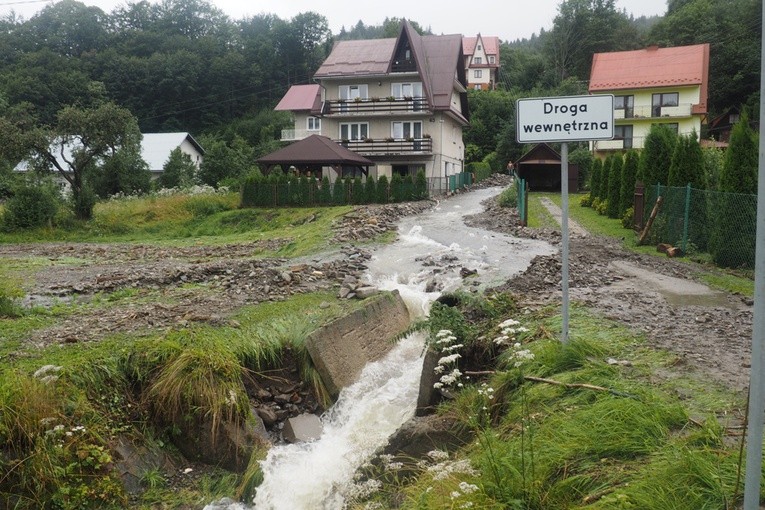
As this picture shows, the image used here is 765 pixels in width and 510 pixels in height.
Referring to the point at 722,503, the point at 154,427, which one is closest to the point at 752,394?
the point at 722,503

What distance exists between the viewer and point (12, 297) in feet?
34.8

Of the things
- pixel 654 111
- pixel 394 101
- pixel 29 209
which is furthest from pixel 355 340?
pixel 654 111

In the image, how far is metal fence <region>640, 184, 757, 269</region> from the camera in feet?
43.3

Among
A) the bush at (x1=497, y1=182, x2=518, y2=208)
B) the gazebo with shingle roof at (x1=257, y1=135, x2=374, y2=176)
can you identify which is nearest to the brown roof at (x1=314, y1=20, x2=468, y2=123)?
the gazebo with shingle roof at (x1=257, y1=135, x2=374, y2=176)

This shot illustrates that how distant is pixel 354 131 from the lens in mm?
42938

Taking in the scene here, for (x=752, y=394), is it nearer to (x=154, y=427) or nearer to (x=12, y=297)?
(x=154, y=427)

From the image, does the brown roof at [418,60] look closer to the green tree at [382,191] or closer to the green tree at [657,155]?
the green tree at [382,191]

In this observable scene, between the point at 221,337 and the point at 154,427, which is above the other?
the point at 221,337

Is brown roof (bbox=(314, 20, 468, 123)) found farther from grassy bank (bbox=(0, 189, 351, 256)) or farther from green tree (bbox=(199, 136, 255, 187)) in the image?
grassy bank (bbox=(0, 189, 351, 256))

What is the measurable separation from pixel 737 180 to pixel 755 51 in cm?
5196

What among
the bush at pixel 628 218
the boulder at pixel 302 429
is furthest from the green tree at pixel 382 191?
the boulder at pixel 302 429

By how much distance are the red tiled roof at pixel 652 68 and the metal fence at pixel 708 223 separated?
34.8 metres

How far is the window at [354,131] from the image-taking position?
1678 inches

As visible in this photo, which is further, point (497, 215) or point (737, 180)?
point (497, 215)
